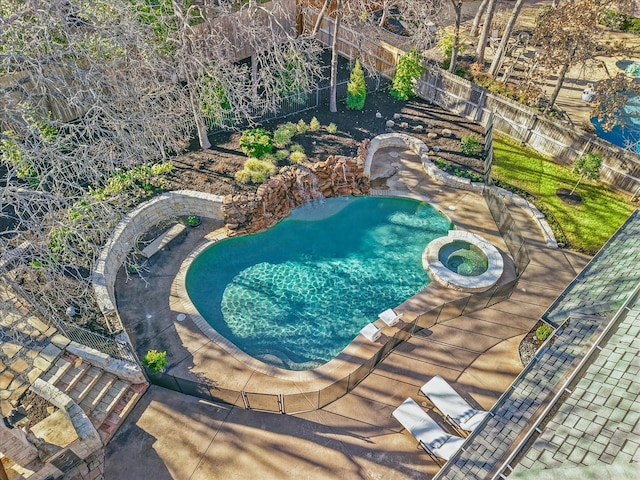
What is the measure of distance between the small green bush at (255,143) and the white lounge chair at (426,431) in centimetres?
1363

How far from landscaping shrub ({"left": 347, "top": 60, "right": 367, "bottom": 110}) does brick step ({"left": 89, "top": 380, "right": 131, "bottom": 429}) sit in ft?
60.9

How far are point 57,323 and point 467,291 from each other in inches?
599

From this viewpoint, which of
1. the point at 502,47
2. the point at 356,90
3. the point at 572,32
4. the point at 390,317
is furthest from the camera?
the point at 502,47

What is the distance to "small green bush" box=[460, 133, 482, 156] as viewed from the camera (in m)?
23.2

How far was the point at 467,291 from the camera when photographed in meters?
17.8

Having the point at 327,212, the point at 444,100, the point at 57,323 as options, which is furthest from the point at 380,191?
the point at 57,323

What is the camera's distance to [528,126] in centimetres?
2352

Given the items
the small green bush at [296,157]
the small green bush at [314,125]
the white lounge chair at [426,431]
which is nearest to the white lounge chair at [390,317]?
the white lounge chair at [426,431]

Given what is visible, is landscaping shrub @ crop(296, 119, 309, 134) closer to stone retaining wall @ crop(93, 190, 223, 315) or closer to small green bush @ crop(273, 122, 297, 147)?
small green bush @ crop(273, 122, 297, 147)

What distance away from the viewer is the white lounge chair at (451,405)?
13609mm

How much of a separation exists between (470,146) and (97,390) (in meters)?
20.4

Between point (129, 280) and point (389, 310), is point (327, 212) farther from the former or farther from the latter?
point (129, 280)

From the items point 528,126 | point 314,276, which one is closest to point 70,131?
point 314,276

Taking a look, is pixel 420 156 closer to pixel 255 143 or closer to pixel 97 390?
pixel 255 143
